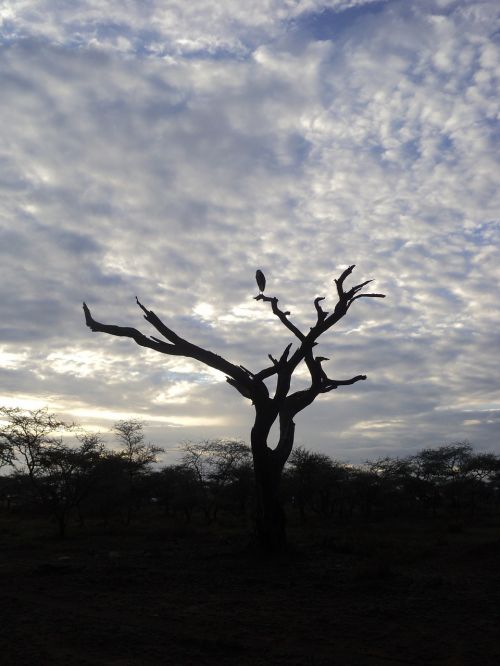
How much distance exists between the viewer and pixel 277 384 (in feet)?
48.3

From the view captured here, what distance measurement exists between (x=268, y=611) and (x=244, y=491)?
28049 mm

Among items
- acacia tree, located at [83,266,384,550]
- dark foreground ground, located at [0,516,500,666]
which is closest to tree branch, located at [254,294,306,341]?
acacia tree, located at [83,266,384,550]

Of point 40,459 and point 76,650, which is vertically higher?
point 40,459

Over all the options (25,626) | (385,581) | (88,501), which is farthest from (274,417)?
(88,501)

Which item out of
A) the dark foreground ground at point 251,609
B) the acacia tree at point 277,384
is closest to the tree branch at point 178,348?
the acacia tree at point 277,384

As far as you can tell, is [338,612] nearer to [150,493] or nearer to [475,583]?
[475,583]

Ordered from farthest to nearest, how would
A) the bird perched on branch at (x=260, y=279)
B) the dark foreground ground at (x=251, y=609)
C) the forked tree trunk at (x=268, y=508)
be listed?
the bird perched on branch at (x=260, y=279), the forked tree trunk at (x=268, y=508), the dark foreground ground at (x=251, y=609)

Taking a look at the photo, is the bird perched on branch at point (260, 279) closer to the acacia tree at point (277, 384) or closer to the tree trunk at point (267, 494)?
the acacia tree at point (277, 384)

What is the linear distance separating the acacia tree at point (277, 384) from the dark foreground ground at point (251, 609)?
1.18m

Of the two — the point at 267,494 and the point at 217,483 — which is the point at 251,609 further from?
the point at 217,483

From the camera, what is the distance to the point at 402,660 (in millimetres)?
5934

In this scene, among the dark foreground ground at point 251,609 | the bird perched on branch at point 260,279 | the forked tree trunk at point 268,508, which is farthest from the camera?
the bird perched on branch at point 260,279

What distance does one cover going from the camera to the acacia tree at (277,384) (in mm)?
13836

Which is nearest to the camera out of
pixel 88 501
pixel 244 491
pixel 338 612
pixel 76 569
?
pixel 338 612
